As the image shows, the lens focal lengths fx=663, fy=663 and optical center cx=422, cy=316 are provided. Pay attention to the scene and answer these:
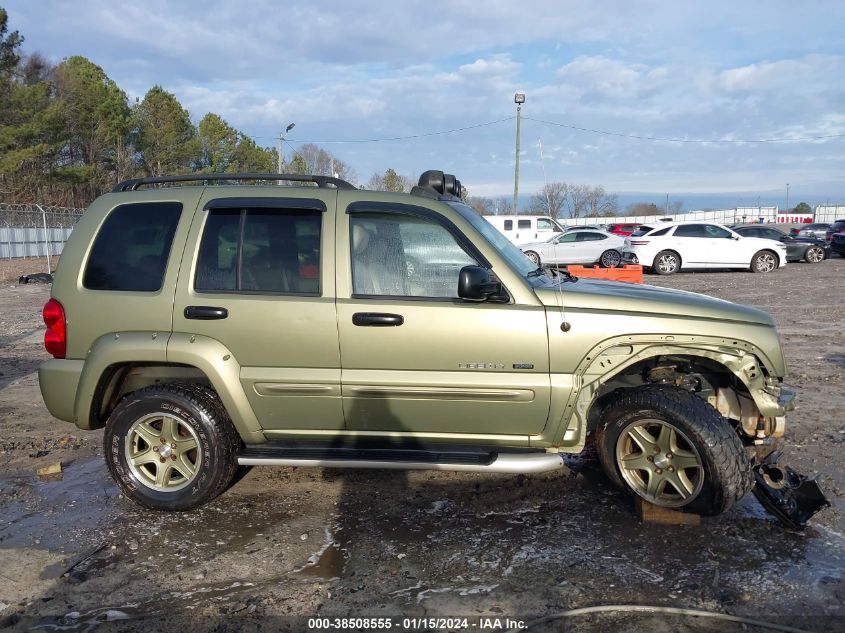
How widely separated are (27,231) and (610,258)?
84.0 ft

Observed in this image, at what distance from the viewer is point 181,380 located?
4297 mm

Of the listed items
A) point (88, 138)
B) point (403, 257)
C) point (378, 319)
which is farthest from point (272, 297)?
point (88, 138)

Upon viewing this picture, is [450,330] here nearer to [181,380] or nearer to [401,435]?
[401,435]

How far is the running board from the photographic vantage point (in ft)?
12.4

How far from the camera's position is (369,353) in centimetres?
391

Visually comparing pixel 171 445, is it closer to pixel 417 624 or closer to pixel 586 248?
pixel 417 624

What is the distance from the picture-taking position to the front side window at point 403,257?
3984mm

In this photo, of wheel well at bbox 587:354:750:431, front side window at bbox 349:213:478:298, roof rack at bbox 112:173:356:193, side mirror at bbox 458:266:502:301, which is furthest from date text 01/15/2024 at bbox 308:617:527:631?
roof rack at bbox 112:173:356:193

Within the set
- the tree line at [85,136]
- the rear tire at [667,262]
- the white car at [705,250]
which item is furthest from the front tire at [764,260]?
the tree line at [85,136]

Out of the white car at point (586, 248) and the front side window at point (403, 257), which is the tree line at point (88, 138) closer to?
the white car at point (586, 248)

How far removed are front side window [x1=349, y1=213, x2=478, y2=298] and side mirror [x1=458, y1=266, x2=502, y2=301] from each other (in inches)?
8.4

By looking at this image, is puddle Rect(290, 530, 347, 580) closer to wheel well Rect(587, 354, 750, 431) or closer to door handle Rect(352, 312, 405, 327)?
door handle Rect(352, 312, 405, 327)

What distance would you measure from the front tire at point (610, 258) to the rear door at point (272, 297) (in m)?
19.6

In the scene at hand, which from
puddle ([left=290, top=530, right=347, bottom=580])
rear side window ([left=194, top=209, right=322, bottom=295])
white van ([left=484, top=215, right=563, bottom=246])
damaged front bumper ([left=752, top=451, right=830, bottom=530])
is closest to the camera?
puddle ([left=290, top=530, right=347, bottom=580])
